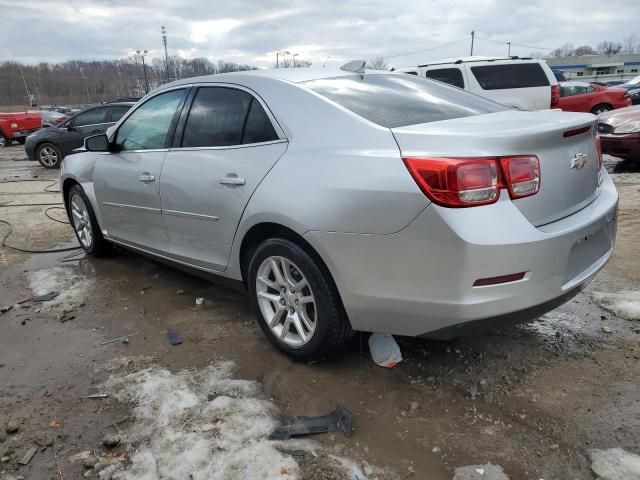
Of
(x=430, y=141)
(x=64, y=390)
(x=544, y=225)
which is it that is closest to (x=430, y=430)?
(x=544, y=225)

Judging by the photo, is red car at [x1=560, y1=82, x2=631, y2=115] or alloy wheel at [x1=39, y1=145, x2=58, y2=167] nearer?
alloy wheel at [x1=39, y1=145, x2=58, y2=167]

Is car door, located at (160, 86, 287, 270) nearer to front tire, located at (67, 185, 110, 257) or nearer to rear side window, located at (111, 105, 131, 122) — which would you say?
front tire, located at (67, 185, 110, 257)

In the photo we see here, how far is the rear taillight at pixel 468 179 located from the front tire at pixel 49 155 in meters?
13.5

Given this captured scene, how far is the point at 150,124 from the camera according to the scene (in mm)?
4043

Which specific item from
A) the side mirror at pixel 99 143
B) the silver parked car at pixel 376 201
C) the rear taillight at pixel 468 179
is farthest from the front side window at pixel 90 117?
the rear taillight at pixel 468 179

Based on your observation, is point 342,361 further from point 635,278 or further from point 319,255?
point 635,278

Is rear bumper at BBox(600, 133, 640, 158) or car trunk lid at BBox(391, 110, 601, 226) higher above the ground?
car trunk lid at BBox(391, 110, 601, 226)

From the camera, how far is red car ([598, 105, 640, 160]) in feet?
27.6

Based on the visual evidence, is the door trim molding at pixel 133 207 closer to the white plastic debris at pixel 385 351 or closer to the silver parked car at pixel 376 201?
the silver parked car at pixel 376 201

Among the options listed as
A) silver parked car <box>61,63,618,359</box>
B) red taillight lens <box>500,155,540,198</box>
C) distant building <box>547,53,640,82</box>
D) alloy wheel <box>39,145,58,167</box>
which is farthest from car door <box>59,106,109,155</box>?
distant building <box>547,53,640,82</box>

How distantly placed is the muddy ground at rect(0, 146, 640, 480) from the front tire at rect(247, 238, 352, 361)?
0.57 ft

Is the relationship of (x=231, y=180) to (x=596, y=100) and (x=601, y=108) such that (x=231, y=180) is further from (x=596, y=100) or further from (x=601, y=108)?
(x=601, y=108)

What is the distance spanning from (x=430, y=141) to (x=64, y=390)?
2439 millimetres

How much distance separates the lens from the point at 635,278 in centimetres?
404
